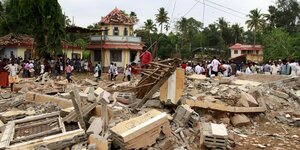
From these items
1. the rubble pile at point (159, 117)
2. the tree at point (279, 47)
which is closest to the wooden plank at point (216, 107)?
the rubble pile at point (159, 117)

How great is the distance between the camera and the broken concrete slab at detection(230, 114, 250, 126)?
31.7ft

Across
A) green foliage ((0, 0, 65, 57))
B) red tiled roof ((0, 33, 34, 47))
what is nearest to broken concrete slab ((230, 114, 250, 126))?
green foliage ((0, 0, 65, 57))

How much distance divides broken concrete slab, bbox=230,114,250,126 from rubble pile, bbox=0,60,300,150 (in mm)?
23

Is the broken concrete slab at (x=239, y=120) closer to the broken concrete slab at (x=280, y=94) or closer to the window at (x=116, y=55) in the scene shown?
the broken concrete slab at (x=280, y=94)

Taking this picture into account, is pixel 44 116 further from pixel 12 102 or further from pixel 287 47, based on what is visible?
pixel 287 47

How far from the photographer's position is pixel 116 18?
114ft

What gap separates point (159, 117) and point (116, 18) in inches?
1128

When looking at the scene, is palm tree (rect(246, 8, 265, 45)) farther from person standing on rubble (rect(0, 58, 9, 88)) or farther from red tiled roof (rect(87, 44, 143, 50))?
person standing on rubble (rect(0, 58, 9, 88))

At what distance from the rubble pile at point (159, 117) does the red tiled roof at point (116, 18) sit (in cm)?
2224

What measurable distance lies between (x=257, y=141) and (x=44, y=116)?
190 inches

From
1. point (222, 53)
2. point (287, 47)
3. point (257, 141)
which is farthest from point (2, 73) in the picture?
point (222, 53)

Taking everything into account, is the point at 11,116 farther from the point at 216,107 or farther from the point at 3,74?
the point at 3,74

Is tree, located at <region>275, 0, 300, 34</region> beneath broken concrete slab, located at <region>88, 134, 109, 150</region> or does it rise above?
above

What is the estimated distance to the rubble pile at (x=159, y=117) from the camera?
6.33m
